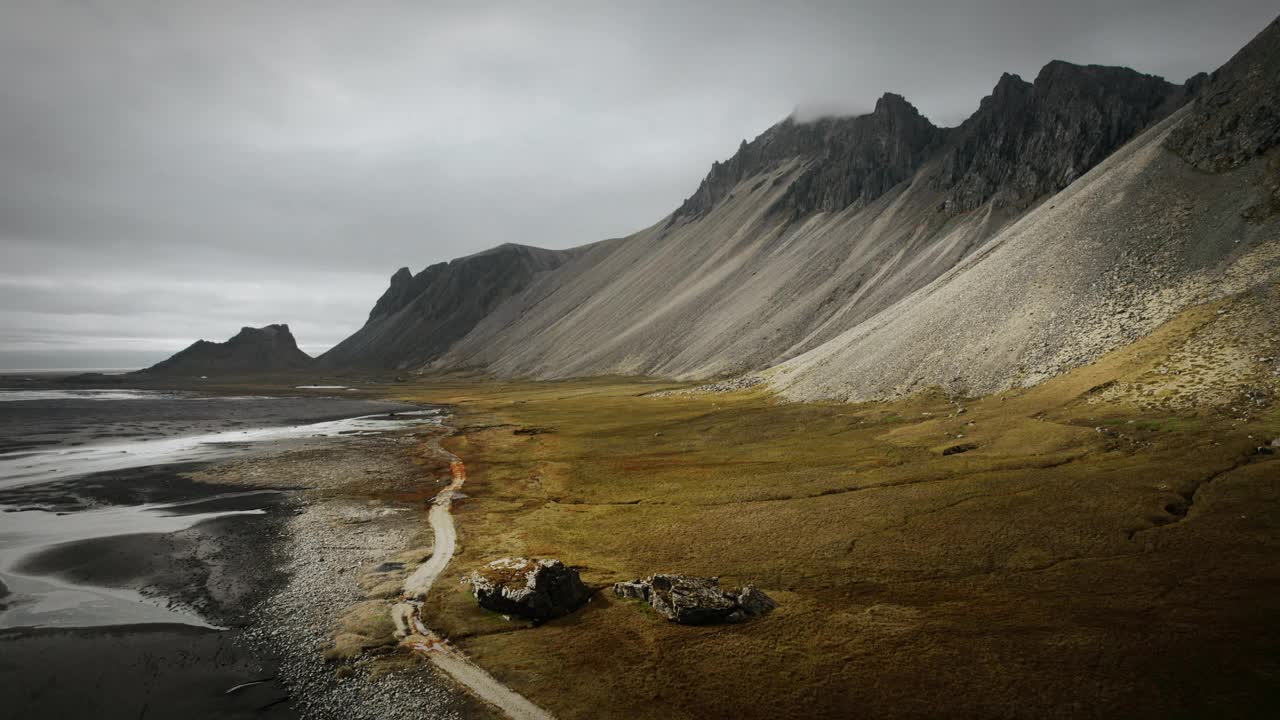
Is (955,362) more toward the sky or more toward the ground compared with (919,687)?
more toward the sky

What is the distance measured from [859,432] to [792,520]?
2304cm

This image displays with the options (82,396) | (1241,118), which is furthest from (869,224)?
(82,396)

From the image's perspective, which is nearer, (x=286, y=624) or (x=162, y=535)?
(x=286, y=624)

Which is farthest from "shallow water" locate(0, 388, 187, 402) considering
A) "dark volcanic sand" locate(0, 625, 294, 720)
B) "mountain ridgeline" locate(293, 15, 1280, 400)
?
"dark volcanic sand" locate(0, 625, 294, 720)

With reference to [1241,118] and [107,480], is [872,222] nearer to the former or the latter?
[1241,118]

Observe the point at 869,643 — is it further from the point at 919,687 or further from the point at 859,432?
the point at 859,432

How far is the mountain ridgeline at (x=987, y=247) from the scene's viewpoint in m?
53.3

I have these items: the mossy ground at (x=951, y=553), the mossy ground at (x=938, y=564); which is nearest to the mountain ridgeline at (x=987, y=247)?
the mossy ground at (x=951, y=553)

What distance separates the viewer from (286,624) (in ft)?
66.9

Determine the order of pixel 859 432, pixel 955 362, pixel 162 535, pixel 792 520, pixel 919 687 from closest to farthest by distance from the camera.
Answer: pixel 919 687
pixel 792 520
pixel 162 535
pixel 859 432
pixel 955 362

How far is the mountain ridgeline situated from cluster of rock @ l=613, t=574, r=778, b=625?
4238cm

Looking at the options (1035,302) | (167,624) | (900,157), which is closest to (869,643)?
(167,624)

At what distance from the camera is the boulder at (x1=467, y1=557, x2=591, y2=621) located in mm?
19984

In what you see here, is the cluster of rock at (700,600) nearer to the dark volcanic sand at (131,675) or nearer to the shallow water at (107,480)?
the dark volcanic sand at (131,675)
